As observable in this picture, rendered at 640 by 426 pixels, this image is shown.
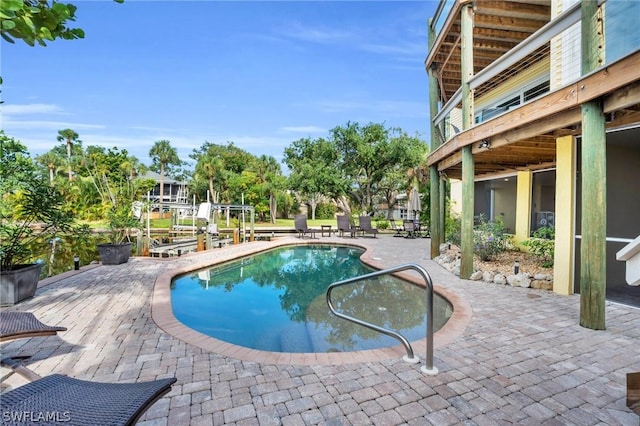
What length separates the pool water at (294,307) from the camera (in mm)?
4941

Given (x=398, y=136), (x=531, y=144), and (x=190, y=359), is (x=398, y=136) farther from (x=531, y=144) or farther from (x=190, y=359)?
→ (x=190, y=359)

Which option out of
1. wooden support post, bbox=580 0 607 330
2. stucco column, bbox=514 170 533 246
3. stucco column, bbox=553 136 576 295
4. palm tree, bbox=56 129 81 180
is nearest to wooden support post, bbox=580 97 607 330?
wooden support post, bbox=580 0 607 330

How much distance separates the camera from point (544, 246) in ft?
27.6

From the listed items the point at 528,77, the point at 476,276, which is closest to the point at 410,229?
the point at 528,77

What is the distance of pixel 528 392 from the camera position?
2906mm

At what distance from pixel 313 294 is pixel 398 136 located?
18341mm

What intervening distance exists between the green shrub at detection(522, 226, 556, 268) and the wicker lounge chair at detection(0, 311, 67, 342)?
388 inches

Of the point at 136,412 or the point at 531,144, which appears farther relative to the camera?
the point at 531,144

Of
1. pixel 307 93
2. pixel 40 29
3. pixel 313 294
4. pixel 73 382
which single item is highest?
pixel 307 93

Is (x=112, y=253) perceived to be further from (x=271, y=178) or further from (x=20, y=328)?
(x=271, y=178)

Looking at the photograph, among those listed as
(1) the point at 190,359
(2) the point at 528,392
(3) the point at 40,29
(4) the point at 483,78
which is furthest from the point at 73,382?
(4) the point at 483,78

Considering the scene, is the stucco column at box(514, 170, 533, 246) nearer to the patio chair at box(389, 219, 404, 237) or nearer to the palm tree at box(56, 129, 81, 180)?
the patio chair at box(389, 219, 404, 237)

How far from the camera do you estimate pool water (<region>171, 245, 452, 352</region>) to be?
Answer: 16.2ft

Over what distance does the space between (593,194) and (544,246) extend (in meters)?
4.87
